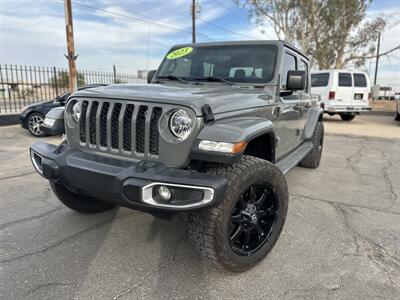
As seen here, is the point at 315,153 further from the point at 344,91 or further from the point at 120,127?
the point at 344,91

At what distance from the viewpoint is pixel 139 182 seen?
2049 millimetres

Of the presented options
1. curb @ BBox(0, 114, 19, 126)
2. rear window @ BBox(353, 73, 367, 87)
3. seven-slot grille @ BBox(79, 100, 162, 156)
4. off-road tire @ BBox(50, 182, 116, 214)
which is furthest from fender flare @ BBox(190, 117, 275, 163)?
rear window @ BBox(353, 73, 367, 87)

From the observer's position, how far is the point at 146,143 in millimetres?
2312

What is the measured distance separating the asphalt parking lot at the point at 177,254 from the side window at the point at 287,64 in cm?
147

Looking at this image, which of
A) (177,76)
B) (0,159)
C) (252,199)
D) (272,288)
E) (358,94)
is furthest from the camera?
(358,94)

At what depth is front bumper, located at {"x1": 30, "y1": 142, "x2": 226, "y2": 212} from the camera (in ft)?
6.59

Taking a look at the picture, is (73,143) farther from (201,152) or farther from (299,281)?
(299,281)

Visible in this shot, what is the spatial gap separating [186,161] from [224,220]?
473mm

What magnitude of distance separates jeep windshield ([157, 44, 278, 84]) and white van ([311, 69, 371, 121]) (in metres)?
10.1

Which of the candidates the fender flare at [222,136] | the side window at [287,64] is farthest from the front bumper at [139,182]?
the side window at [287,64]

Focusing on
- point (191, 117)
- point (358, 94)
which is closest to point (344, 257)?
point (191, 117)

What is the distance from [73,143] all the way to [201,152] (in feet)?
4.15

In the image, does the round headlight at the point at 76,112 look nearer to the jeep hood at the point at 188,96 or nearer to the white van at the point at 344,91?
the jeep hood at the point at 188,96

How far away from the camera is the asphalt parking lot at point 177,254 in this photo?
2.28 meters
